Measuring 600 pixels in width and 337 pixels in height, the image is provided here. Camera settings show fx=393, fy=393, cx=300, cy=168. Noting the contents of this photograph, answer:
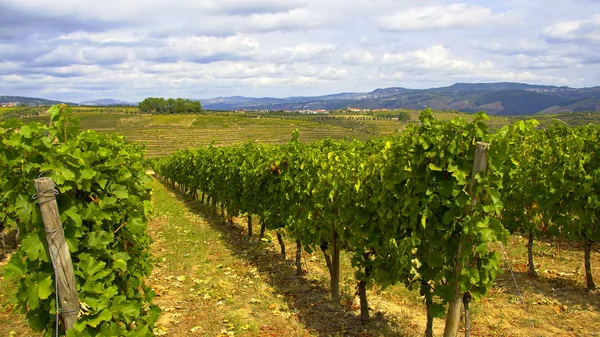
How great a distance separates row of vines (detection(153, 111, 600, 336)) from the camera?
4336mm

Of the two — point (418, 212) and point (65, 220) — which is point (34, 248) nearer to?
point (65, 220)

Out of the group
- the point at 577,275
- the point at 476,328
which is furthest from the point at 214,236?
the point at 577,275

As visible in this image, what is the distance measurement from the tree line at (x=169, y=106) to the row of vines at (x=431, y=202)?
140m

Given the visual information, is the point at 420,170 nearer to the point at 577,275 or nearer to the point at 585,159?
the point at 585,159

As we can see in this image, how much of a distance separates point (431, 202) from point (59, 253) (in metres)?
3.93

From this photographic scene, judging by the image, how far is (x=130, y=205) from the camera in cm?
498

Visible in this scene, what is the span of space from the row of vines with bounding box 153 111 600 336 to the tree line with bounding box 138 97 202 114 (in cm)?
13985

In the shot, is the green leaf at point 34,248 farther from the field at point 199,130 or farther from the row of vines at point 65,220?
the field at point 199,130

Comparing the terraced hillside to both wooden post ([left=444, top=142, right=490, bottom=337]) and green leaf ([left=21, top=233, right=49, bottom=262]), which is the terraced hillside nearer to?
green leaf ([left=21, top=233, right=49, bottom=262])

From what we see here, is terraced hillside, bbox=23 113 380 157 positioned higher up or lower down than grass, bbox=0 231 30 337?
higher up

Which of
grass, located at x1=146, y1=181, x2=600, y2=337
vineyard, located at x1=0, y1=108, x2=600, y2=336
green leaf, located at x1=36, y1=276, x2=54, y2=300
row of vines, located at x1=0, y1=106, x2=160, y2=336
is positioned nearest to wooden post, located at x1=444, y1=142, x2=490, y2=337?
vineyard, located at x1=0, y1=108, x2=600, y2=336

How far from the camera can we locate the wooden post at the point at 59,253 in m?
3.51

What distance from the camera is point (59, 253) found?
3.68 metres

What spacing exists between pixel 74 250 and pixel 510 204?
10.1 m
